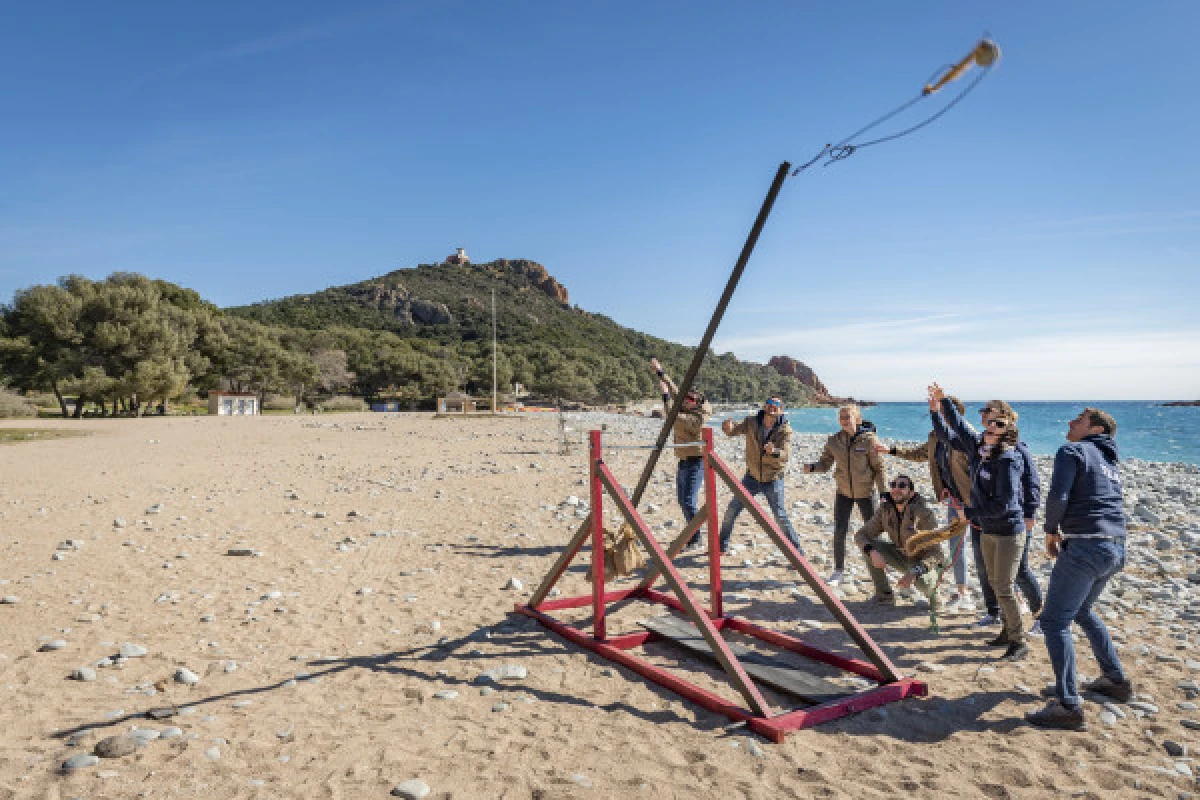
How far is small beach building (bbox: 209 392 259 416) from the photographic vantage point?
53.8m

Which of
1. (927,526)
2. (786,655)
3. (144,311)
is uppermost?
(144,311)

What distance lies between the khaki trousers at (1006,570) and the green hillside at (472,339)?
2985 inches

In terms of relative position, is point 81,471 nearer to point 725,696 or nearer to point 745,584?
point 745,584

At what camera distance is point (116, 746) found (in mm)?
4383

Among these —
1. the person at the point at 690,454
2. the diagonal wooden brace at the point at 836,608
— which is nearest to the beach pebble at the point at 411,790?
the diagonal wooden brace at the point at 836,608

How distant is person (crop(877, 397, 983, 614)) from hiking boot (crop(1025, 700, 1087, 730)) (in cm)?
230

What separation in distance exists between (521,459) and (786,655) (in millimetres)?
16245

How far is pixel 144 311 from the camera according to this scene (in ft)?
163

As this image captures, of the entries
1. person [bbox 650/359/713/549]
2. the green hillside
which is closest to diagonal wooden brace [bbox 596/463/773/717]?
person [bbox 650/359/713/549]

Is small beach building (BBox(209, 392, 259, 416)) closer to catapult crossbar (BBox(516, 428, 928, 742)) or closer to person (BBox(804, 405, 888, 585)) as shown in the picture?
catapult crossbar (BBox(516, 428, 928, 742))

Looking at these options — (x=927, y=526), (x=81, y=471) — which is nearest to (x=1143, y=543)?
(x=927, y=526)

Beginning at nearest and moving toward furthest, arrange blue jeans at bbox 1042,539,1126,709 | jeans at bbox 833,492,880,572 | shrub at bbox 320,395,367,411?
blue jeans at bbox 1042,539,1126,709, jeans at bbox 833,492,880,572, shrub at bbox 320,395,367,411

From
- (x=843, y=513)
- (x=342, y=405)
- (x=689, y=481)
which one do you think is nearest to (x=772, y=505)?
(x=843, y=513)

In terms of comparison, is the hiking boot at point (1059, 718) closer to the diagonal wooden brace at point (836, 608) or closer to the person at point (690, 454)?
the diagonal wooden brace at point (836, 608)
